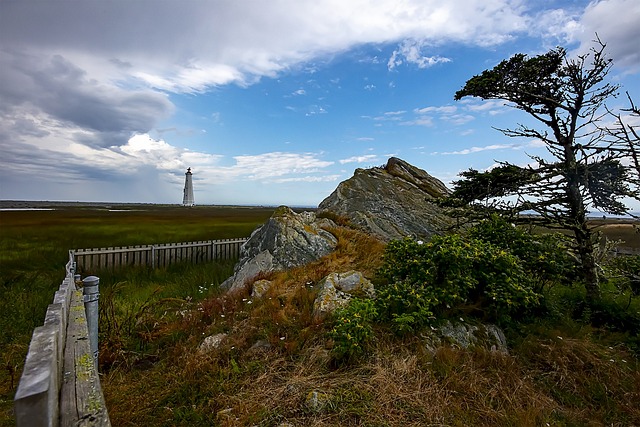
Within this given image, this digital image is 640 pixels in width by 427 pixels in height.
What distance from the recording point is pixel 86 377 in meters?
1.97

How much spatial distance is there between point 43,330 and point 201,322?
3867mm

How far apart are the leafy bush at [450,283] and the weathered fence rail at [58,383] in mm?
3133

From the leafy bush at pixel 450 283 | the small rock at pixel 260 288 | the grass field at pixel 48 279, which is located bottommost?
the grass field at pixel 48 279

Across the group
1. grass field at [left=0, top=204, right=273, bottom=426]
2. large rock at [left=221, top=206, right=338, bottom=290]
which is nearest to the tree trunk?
large rock at [left=221, top=206, right=338, bottom=290]

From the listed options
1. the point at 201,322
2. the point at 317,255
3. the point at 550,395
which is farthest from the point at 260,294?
the point at 550,395

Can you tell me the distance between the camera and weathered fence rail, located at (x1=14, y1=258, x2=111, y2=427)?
1089 millimetres

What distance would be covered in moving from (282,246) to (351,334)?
149 inches

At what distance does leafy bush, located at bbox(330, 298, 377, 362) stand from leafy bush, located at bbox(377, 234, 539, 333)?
1.41ft

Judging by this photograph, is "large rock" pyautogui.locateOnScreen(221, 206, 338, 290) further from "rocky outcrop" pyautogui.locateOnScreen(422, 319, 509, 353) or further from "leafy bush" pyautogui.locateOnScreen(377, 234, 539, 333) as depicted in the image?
"rocky outcrop" pyautogui.locateOnScreen(422, 319, 509, 353)

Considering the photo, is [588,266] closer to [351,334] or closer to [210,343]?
[351,334]

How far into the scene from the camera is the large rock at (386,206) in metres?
8.70

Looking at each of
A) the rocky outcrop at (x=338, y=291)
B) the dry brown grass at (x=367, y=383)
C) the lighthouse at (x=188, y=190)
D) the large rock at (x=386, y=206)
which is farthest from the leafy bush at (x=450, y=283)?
the lighthouse at (x=188, y=190)

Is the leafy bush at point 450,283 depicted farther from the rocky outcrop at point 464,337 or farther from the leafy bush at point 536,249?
the leafy bush at point 536,249

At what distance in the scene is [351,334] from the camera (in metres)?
3.80
